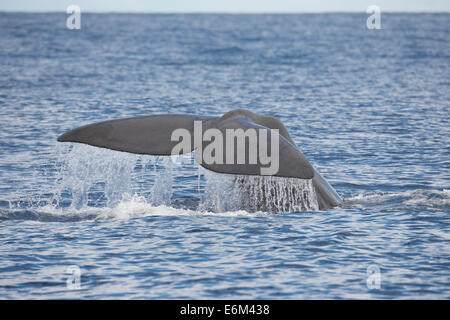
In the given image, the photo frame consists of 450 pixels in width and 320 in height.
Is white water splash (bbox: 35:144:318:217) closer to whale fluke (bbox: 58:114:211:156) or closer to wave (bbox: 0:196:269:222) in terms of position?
wave (bbox: 0:196:269:222)

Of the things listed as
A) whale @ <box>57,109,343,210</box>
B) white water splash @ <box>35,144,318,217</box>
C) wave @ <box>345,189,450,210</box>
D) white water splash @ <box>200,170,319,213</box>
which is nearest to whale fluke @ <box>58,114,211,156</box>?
whale @ <box>57,109,343,210</box>

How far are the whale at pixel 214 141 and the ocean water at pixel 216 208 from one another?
977 mm

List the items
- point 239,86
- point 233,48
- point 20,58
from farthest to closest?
1. point 233,48
2. point 20,58
3. point 239,86

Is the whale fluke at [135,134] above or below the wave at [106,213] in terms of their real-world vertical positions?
above

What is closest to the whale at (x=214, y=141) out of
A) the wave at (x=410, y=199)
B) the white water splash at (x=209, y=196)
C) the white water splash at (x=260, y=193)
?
the white water splash at (x=209, y=196)

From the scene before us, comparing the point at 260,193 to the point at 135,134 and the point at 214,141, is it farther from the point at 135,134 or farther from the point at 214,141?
the point at 135,134

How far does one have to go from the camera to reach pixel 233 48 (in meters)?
56.4

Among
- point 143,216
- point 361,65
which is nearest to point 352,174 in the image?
point 143,216

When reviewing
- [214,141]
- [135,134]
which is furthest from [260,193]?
[135,134]

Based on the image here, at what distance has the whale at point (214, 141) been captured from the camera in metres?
8.70

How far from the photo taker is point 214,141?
9.40 meters

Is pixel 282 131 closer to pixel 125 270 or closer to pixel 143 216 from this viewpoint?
pixel 143 216

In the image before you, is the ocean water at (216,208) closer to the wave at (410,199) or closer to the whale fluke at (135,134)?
the wave at (410,199)
